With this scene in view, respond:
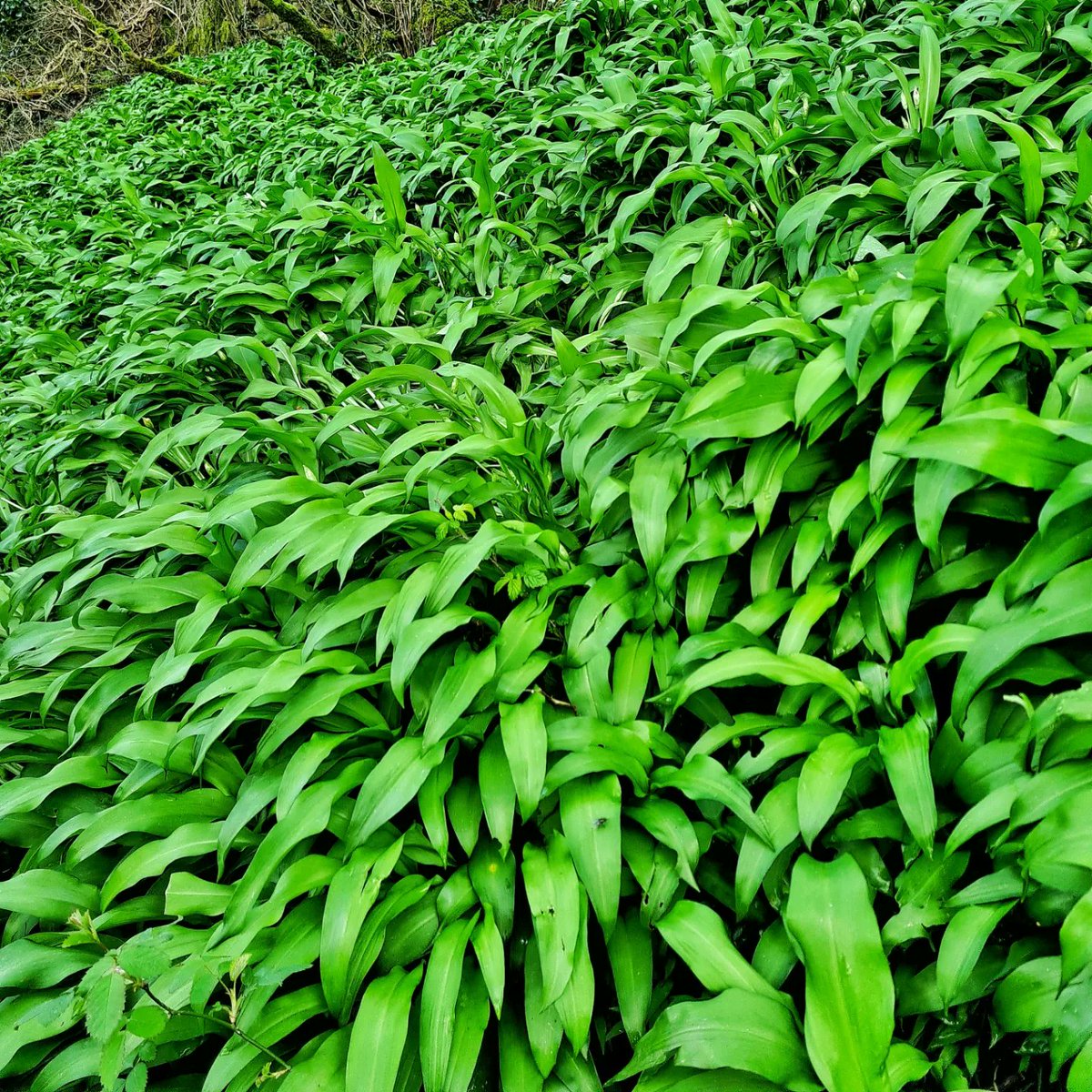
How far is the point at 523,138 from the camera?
3.26 meters

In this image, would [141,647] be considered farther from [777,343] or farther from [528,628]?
[777,343]

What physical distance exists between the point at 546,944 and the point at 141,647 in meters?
1.25

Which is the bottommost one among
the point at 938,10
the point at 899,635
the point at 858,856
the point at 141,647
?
the point at 858,856

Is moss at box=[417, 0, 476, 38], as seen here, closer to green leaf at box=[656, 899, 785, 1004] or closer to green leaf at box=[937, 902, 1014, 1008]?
green leaf at box=[656, 899, 785, 1004]

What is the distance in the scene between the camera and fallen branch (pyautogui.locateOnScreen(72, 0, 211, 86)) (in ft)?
25.7

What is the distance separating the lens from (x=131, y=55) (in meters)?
8.77

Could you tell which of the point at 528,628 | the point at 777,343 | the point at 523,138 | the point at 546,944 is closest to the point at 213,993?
the point at 546,944

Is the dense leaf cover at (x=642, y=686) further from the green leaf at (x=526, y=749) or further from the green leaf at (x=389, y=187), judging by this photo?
the green leaf at (x=389, y=187)

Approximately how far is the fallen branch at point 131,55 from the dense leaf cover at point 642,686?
742 centimetres

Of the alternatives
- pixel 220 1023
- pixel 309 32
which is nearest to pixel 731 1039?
pixel 220 1023

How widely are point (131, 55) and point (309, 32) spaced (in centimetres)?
362

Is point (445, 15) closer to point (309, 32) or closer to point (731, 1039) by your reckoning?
point (309, 32)

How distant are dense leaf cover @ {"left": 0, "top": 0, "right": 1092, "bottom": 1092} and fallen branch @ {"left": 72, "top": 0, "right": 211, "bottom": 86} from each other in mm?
7418

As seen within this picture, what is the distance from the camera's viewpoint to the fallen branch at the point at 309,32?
661cm
